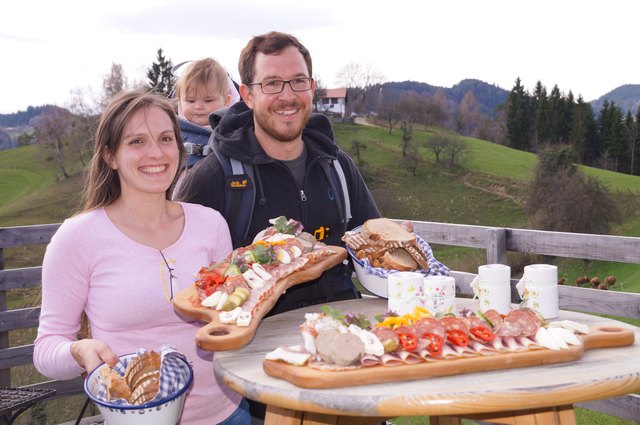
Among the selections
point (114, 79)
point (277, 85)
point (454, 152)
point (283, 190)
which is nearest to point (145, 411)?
point (283, 190)

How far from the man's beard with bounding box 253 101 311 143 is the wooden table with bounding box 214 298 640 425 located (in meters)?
1.51

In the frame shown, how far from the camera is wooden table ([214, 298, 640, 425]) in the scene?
6.50ft

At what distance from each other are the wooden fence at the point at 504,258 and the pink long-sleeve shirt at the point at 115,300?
10.3 ft

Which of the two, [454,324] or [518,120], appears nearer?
[454,324]

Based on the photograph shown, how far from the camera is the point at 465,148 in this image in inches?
2638

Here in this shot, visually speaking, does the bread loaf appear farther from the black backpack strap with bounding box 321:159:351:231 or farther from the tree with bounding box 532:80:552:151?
the tree with bounding box 532:80:552:151

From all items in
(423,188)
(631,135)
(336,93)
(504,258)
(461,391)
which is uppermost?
(336,93)

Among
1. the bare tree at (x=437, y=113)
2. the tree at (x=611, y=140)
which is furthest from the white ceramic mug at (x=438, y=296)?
the bare tree at (x=437, y=113)

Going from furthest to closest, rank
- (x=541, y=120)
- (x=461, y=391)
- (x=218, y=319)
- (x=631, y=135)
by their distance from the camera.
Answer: (x=541, y=120) < (x=631, y=135) < (x=218, y=319) < (x=461, y=391)

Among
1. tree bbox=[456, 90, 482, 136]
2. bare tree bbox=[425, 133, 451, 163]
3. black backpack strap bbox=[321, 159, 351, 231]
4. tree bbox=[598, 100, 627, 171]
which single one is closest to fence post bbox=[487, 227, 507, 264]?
black backpack strap bbox=[321, 159, 351, 231]

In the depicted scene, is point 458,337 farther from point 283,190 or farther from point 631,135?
point 631,135

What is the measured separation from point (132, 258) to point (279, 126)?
124 cm

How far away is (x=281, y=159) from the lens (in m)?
3.85

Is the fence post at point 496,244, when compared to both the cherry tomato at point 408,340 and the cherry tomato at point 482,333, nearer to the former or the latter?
the cherry tomato at point 482,333
